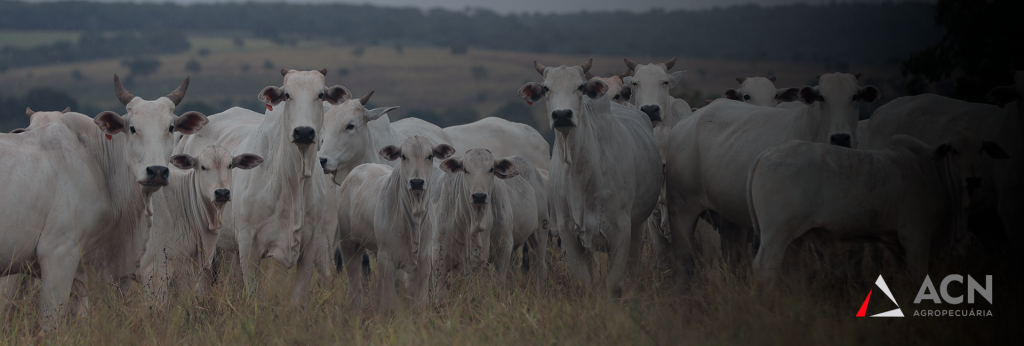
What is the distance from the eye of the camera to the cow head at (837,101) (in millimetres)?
7504

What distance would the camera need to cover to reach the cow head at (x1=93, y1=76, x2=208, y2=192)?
21.3ft

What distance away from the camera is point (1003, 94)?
717 centimetres

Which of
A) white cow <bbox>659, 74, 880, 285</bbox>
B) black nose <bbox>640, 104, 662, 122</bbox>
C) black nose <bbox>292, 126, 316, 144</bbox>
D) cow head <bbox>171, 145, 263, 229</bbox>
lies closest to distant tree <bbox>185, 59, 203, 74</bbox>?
black nose <bbox>640, 104, 662, 122</bbox>

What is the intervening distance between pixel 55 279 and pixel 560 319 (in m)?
3.72

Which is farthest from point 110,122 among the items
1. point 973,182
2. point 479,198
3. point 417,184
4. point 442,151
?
point 973,182

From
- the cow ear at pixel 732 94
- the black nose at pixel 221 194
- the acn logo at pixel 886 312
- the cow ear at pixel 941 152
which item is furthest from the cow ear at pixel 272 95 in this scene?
the cow ear at pixel 732 94

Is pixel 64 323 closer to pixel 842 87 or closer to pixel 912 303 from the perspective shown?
pixel 912 303

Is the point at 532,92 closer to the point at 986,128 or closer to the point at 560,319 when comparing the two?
the point at 560,319

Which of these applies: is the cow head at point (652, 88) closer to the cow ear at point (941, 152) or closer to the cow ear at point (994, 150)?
the cow ear at point (941, 152)

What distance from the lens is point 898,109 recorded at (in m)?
8.34

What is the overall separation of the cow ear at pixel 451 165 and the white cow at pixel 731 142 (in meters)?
2.24

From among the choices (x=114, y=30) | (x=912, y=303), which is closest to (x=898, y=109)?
(x=912, y=303)

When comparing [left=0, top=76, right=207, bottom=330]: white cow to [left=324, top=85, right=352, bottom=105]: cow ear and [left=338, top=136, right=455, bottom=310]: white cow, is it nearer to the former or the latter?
[left=324, top=85, right=352, bottom=105]: cow ear

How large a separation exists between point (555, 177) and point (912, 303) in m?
3.27
